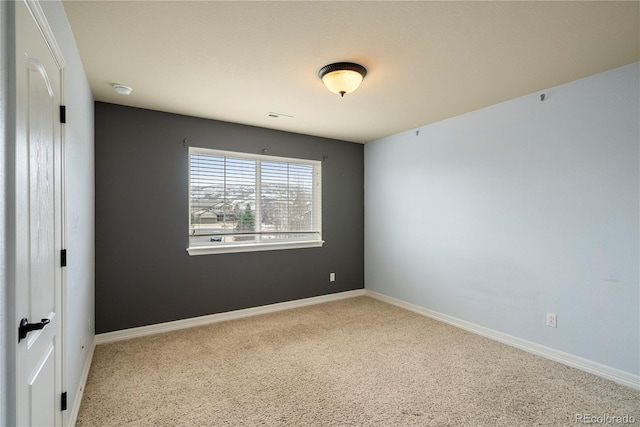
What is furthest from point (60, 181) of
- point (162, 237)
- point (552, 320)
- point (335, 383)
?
point (552, 320)

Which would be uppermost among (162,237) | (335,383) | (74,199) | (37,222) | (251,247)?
(74,199)

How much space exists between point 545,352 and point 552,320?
12.6 inches

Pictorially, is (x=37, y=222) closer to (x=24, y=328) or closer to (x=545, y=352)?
(x=24, y=328)

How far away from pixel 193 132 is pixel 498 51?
10.7ft

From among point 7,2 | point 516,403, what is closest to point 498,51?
point 516,403

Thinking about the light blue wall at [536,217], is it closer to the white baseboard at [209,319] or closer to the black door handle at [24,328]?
the white baseboard at [209,319]

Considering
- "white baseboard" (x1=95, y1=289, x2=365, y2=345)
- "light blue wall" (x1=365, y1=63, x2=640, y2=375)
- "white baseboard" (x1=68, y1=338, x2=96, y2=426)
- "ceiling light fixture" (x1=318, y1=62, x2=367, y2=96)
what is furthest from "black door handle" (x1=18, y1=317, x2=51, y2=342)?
"light blue wall" (x1=365, y1=63, x2=640, y2=375)

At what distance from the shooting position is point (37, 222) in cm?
132

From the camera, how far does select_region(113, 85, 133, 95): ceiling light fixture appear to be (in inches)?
117

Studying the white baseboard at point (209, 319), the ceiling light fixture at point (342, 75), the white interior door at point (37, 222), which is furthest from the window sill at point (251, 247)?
the ceiling light fixture at point (342, 75)

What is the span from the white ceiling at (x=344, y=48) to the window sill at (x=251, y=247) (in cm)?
170

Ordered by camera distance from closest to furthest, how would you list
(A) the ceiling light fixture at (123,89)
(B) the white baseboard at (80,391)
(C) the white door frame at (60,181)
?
(C) the white door frame at (60,181) < (B) the white baseboard at (80,391) < (A) the ceiling light fixture at (123,89)

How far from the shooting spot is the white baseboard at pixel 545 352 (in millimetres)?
2583

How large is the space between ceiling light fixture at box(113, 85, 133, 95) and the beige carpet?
98.9 inches
